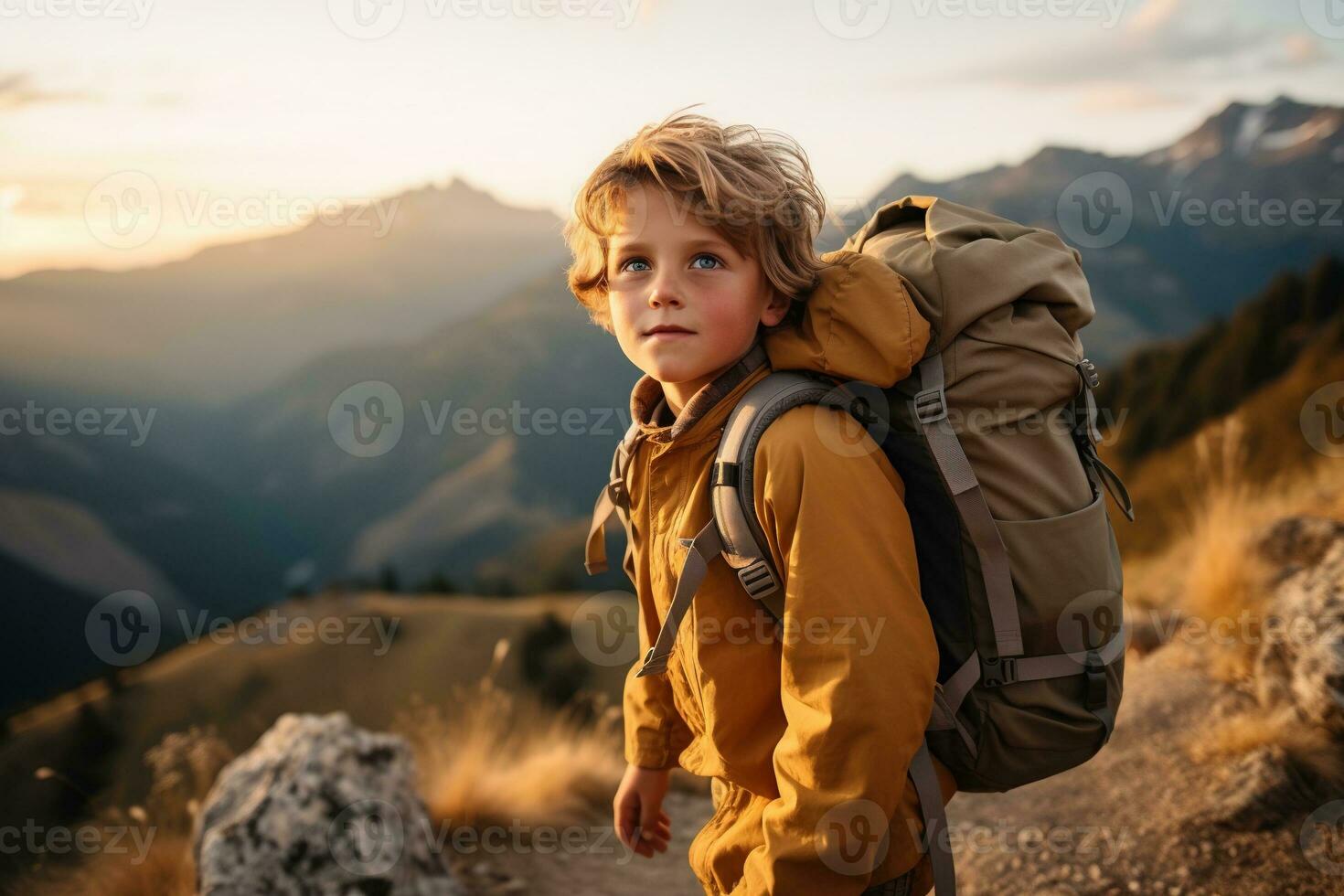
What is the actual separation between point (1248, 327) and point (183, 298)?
91523 millimetres

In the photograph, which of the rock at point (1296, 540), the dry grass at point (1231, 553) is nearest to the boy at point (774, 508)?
the dry grass at point (1231, 553)

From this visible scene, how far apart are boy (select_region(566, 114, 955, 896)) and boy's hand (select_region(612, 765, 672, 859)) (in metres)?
0.28

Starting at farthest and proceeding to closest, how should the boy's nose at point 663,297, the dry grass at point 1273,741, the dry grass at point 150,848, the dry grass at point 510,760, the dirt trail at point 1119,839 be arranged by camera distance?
the dry grass at point 510,760
the dry grass at point 150,848
the dry grass at point 1273,741
the dirt trail at point 1119,839
the boy's nose at point 663,297

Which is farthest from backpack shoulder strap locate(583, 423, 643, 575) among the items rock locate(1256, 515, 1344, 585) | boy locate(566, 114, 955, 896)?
rock locate(1256, 515, 1344, 585)

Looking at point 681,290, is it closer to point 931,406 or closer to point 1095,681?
point 931,406

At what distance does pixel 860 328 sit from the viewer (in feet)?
5.18

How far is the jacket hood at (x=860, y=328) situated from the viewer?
157 cm

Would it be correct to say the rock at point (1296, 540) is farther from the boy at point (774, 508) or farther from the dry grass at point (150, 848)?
the dry grass at point (150, 848)

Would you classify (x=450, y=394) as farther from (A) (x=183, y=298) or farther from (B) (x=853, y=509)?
(B) (x=853, y=509)

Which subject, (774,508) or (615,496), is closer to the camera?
(774,508)

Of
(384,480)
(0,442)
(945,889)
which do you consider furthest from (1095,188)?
(384,480)

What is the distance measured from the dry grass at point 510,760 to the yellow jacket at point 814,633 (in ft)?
8.12

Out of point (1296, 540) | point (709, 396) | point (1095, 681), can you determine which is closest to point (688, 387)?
point (709, 396)

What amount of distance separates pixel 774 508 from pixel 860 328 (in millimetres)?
390
